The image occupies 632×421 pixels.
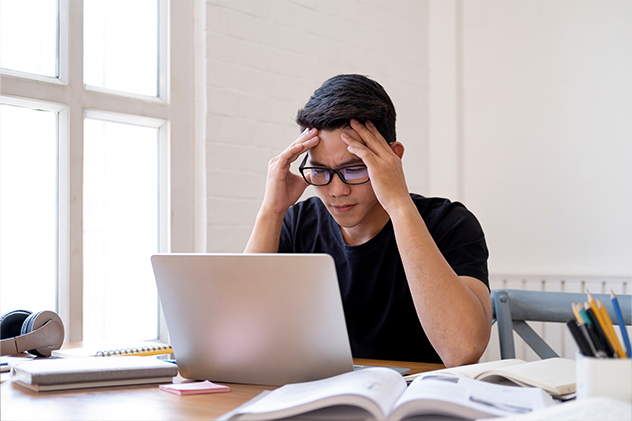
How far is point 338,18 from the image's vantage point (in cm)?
262

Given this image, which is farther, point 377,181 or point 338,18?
point 338,18

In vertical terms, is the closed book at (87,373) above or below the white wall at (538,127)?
below

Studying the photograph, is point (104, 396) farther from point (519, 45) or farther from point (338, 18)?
point (519, 45)

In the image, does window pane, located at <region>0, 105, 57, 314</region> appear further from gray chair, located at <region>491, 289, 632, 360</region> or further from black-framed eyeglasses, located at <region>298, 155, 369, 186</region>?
gray chair, located at <region>491, 289, 632, 360</region>

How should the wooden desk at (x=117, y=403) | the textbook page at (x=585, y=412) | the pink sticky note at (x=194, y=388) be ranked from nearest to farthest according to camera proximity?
1. the textbook page at (x=585, y=412)
2. the wooden desk at (x=117, y=403)
3. the pink sticky note at (x=194, y=388)

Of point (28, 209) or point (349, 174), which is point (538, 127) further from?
point (28, 209)

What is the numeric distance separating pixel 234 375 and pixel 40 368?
29cm

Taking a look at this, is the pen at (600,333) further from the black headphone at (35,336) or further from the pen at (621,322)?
the black headphone at (35,336)

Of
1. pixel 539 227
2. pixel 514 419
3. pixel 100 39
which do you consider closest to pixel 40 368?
pixel 514 419

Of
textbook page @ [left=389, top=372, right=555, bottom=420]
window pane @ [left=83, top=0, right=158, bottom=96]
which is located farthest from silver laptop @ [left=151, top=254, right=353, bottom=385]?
window pane @ [left=83, top=0, right=158, bottom=96]

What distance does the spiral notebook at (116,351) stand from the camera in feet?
3.96

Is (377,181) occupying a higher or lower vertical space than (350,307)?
higher

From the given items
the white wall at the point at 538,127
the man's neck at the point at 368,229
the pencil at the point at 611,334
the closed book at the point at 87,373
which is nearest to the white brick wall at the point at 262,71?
the white wall at the point at 538,127

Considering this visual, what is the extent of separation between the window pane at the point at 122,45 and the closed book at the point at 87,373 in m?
1.26
